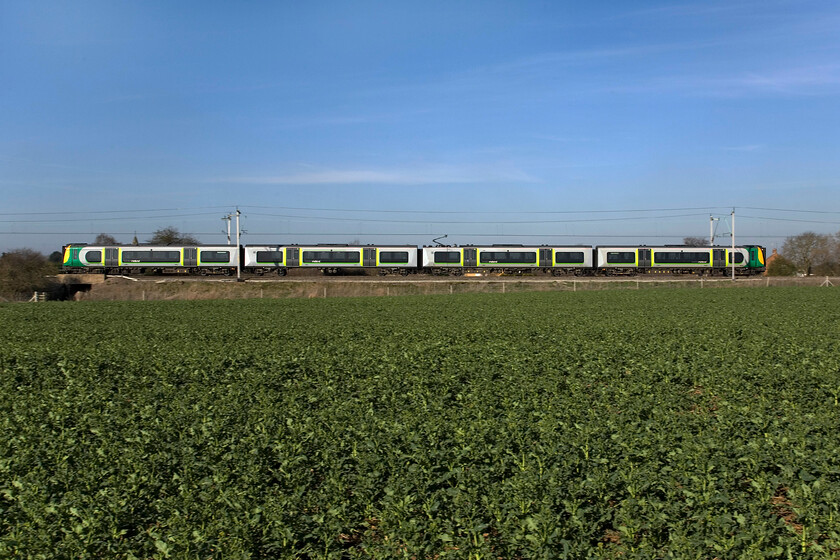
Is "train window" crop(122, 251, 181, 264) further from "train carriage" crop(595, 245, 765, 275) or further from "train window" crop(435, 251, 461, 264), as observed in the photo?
"train carriage" crop(595, 245, 765, 275)

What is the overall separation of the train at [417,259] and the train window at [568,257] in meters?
0.10

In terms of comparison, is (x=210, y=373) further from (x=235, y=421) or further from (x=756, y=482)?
(x=756, y=482)

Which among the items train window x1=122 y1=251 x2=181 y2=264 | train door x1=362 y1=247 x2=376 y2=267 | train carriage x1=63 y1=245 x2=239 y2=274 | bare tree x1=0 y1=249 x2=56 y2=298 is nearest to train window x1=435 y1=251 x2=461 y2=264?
train door x1=362 y1=247 x2=376 y2=267

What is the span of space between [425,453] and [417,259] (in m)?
54.3

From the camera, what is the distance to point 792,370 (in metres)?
13.6

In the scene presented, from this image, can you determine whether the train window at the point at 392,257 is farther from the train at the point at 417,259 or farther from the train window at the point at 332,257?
the train window at the point at 332,257

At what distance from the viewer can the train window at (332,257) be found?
60344 millimetres

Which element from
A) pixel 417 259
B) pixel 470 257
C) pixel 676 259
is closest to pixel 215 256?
pixel 417 259

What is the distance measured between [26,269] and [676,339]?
2041 inches

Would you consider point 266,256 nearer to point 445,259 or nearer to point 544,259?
A: point 445,259

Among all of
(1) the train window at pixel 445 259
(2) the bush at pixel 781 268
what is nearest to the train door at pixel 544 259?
(1) the train window at pixel 445 259

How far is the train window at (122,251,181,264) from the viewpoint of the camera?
5850 cm

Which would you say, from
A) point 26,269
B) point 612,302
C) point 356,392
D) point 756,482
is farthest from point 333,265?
point 756,482

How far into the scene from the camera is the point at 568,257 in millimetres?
62281
